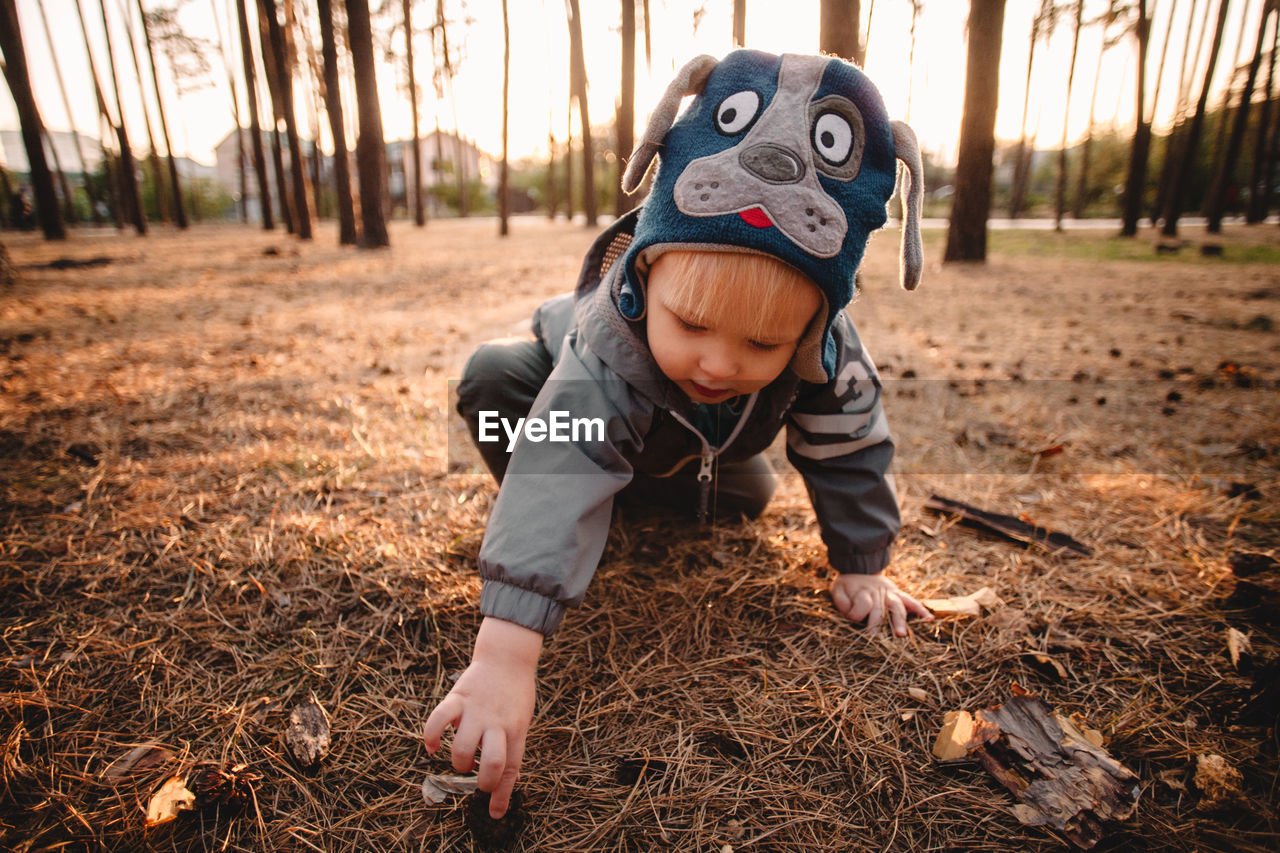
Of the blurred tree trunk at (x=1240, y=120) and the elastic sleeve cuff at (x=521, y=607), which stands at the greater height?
the blurred tree trunk at (x=1240, y=120)

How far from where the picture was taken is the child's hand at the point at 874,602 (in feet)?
4.90

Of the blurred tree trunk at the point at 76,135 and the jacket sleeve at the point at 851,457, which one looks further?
the blurred tree trunk at the point at 76,135

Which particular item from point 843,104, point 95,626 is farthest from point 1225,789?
point 95,626

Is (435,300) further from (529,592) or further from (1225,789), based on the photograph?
(1225,789)

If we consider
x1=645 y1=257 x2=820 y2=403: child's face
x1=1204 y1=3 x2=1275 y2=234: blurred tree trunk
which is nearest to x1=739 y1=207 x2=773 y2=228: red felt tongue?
x1=645 y1=257 x2=820 y2=403: child's face

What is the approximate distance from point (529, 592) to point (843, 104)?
1104 millimetres

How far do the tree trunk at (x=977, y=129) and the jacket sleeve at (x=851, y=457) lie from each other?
8366 mm

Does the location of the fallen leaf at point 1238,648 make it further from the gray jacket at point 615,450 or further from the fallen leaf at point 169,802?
the fallen leaf at point 169,802

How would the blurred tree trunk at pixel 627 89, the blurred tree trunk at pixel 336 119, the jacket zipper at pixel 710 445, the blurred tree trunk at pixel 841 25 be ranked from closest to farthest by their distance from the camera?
the jacket zipper at pixel 710 445, the blurred tree trunk at pixel 841 25, the blurred tree trunk at pixel 627 89, the blurred tree trunk at pixel 336 119

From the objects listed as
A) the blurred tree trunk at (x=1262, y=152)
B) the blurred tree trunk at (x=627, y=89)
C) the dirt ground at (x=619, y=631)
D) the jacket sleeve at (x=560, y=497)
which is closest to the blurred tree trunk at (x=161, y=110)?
the blurred tree trunk at (x=627, y=89)

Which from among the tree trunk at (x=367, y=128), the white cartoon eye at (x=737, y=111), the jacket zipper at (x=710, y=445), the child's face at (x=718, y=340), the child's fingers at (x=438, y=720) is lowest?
the child's fingers at (x=438, y=720)

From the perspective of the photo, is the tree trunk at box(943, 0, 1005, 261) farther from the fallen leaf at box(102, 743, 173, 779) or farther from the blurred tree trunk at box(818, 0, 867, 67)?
the fallen leaf at box(102, 743, 173, 779)

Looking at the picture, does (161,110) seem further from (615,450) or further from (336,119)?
(615,450)

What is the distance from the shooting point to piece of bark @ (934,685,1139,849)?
3.35 ft
